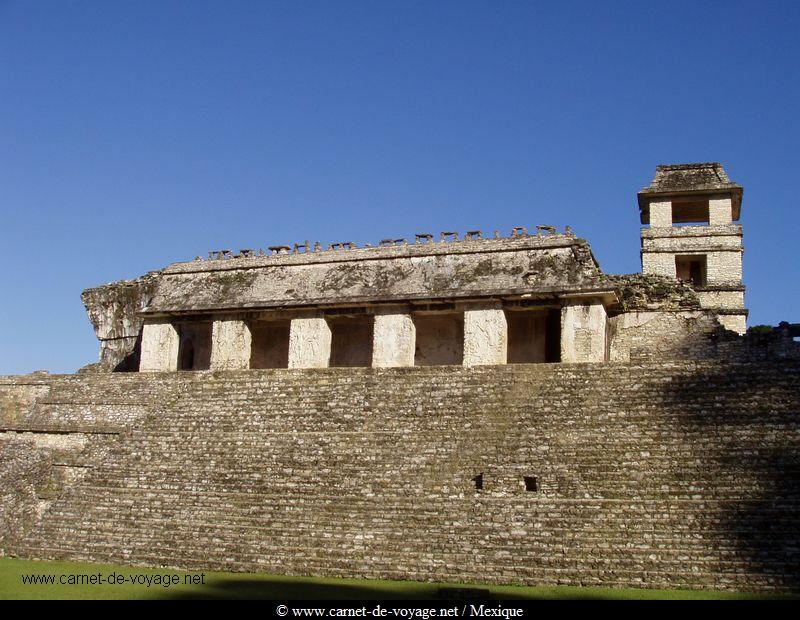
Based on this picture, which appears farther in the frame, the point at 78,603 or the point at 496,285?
the point at 496,285

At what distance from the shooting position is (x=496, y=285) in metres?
19.4

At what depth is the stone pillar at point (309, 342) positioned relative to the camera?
20.1m

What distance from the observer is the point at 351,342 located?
22016 millimetres

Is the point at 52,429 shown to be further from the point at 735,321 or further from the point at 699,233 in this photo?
the point at 699,233

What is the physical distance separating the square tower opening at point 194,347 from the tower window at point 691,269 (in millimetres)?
12491

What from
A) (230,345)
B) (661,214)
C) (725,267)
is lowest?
(230,345)

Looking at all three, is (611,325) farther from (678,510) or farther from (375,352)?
(678,510)

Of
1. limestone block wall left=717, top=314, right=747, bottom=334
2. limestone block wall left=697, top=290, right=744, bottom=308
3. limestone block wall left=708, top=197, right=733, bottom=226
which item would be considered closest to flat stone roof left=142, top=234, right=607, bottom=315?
limestone block wall left=717, top=314, right=747, bottom=334

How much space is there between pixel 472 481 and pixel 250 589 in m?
3.75

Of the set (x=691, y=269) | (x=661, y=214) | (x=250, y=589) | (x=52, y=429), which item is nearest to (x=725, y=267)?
(x=691, y=269)

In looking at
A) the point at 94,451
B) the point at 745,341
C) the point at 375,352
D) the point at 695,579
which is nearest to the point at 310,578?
the point at 695,579

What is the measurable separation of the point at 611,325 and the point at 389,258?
16.9 ft

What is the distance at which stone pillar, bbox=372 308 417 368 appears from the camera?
1936cm

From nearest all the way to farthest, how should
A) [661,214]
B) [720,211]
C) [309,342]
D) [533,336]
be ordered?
[309,342], [533,336], [720,211], [661,214]
